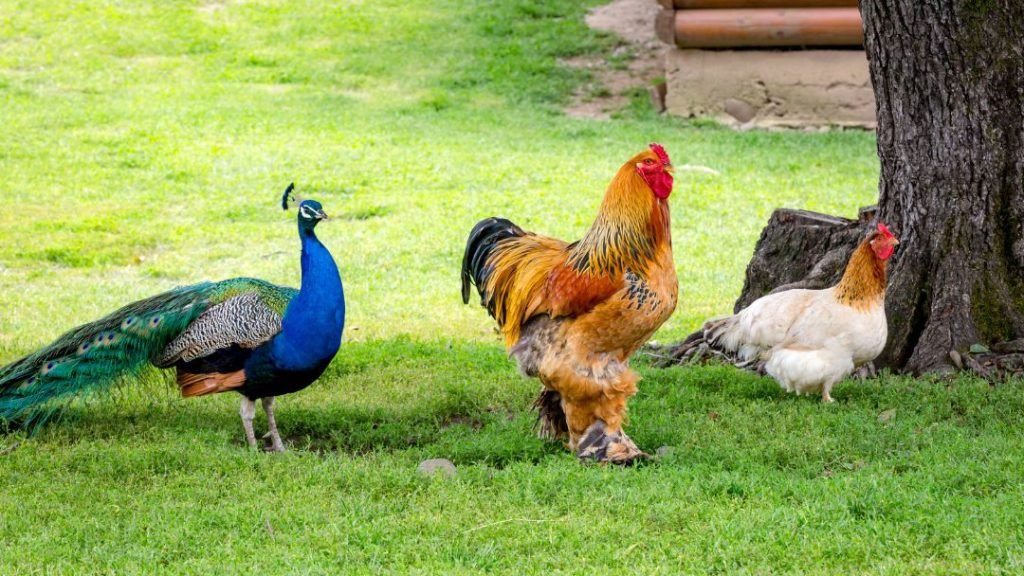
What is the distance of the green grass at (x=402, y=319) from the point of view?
5770 mm

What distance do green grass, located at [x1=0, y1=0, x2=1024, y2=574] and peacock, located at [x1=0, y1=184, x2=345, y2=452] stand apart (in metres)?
0.26

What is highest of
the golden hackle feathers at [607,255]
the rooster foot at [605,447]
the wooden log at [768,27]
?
the wooden log at [768,27]

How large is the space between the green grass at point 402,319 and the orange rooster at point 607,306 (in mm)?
319

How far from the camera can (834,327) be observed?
25.7 ft

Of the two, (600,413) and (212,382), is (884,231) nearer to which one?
(600,413)

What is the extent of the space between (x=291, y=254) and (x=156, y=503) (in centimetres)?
670

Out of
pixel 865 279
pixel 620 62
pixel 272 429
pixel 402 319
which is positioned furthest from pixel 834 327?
pixel 620 62

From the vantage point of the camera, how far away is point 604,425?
22.8 feet

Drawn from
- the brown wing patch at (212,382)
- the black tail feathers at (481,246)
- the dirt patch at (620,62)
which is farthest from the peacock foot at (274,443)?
the dirt patch at (620,62)

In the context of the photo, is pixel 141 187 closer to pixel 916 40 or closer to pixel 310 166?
pixel 310 166

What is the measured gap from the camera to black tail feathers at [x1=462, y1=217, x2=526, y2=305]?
7.61 m

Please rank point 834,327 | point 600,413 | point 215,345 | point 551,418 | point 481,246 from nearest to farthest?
point 600,413, point 215,345, point 551,418, point 481,246, point 834,327

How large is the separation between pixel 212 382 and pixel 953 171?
4.77 meters

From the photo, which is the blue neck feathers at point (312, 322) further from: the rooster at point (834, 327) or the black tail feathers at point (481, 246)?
the rooster at point (834, 327)
